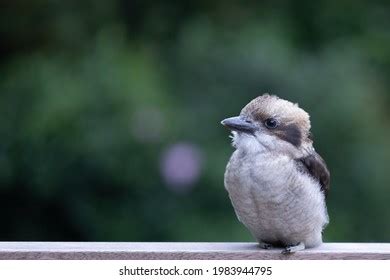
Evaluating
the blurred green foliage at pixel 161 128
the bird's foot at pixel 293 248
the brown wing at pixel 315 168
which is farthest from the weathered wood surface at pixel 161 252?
the blurred green foliage at pixel 161 128

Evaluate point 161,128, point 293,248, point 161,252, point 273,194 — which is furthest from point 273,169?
point 161,128

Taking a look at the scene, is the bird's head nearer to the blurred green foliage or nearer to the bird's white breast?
the bird's white breast

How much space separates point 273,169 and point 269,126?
0.41ft

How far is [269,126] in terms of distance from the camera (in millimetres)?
3168

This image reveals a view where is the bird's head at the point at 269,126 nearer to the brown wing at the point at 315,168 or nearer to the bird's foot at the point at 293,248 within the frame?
the brown wing at the point at 315,168

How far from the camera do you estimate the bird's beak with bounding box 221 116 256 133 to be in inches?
122

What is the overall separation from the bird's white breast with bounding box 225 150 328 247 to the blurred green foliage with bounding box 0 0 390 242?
5.00 ft

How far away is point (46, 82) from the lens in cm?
524

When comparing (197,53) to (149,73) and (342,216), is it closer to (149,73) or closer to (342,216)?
(149,73)

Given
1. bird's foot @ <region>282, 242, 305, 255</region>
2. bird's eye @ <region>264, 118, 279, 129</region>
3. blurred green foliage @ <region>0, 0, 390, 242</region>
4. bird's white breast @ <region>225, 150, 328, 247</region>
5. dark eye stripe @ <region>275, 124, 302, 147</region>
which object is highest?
bird's eye @ <region>264, 118, 279, 129</region>

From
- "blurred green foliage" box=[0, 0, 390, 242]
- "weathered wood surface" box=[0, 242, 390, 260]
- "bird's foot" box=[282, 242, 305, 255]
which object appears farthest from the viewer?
"blurred green foliage" box=[0, 0, 390, 242]

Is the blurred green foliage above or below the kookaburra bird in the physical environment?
below

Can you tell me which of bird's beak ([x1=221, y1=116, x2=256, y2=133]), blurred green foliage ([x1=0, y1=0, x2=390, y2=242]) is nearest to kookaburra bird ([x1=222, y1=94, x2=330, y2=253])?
bird's beak ([x1=221, y1=116, x2=256, y2=133])
